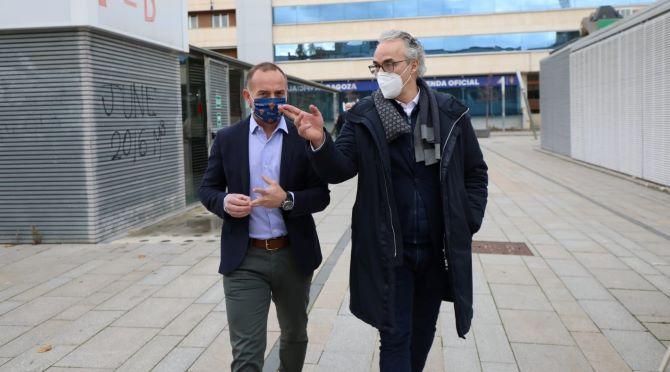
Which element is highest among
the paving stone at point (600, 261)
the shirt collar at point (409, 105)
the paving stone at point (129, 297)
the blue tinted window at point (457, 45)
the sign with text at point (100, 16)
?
the blue tinted window at point (457, 45)

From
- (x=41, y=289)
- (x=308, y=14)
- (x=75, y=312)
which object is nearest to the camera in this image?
(x=75, y=312)

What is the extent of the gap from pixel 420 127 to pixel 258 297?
3.67ft

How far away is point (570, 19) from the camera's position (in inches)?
1812

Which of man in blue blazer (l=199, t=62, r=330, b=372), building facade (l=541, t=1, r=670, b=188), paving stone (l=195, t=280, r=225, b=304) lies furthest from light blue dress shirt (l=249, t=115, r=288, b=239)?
building facade (l=541, t=1, r=670, b=188)

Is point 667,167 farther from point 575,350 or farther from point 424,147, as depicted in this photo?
point 424,147

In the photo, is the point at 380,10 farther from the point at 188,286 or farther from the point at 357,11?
the point at 188,286

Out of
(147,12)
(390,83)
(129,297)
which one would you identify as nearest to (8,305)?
(129,297)

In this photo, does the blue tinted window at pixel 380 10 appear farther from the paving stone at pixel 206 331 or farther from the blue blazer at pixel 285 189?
the blue blazer at pixel 285 189

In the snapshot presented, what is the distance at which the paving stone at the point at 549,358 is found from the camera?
382 cm

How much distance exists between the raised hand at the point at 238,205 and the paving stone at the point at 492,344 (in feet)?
7.00

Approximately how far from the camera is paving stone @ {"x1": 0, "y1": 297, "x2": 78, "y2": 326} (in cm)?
491

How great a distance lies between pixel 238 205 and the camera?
272cm

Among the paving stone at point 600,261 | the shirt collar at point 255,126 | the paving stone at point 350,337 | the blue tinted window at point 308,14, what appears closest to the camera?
the shirt collar at point 255,126

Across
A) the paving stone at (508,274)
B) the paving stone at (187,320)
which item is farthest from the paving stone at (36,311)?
the paving stone at (508,274)
